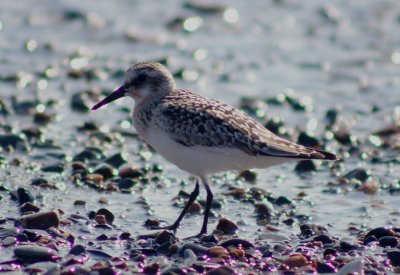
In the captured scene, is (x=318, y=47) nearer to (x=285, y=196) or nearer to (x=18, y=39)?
(x=18, y=39)

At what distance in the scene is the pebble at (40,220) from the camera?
755 cm

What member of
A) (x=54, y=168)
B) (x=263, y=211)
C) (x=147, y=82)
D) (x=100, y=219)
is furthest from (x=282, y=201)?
(x=54, y=168)

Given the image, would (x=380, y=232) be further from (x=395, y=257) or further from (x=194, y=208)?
(x=194, y=208)

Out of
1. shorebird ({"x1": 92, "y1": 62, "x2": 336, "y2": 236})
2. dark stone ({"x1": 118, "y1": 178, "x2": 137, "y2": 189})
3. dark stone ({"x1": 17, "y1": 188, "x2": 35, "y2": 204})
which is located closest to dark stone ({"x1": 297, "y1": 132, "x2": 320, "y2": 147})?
dark stone ({"x1": 118, "y1": 178, "x2": 137, "y2": 189})

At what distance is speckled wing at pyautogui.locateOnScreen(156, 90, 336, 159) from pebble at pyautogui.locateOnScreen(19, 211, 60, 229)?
3.83ft

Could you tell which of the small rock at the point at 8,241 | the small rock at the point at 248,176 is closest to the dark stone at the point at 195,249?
the small rock at the point at 8,241

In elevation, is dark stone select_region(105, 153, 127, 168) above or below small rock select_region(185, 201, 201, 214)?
above

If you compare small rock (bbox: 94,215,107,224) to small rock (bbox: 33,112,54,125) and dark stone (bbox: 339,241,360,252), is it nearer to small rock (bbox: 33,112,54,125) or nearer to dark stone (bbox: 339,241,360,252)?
dark stone (bbox: 339,241,360,252)

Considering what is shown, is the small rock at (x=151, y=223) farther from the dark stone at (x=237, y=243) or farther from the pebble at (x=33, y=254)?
the pebble at (x=33, y=254)

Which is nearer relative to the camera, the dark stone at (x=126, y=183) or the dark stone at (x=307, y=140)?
the dark stone at (x=126, y=183)

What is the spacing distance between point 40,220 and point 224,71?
6.49 metres

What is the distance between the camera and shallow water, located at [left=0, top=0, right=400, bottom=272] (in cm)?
873

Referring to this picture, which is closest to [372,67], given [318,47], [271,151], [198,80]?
[318,47]

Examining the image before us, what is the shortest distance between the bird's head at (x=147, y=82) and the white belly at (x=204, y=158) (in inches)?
19.1
